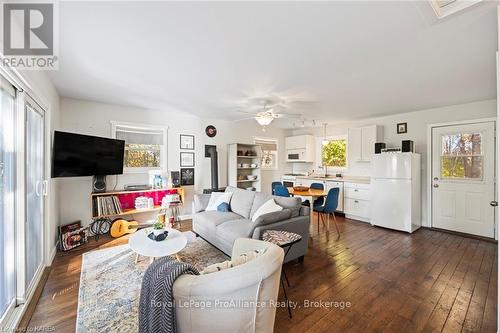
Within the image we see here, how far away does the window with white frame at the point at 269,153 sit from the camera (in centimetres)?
646

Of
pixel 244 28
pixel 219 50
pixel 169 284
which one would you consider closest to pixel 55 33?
pixel 219 50

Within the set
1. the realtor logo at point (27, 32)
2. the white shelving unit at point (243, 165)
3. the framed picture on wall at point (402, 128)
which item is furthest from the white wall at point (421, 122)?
the realtor logo at point (27, 32)

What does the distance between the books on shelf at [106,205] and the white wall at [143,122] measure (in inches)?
10.8

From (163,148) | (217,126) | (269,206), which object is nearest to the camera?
(269,206)

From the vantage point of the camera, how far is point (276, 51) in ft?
6.95

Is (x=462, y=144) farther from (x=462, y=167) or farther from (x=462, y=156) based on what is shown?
(x=462, y=167)

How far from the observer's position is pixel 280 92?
10.8 feet

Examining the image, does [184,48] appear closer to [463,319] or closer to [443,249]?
[463,319]

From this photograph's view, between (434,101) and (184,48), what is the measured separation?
166 inches

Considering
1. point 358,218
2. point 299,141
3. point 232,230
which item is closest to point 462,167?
point 358,218

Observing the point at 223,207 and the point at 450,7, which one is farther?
the point at 223,207

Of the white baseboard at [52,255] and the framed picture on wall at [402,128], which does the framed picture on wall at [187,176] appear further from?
the framed picture on wall at [402,128]

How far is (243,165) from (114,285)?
12.4 feet

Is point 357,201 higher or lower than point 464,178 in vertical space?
lower
